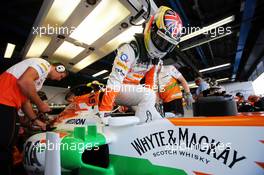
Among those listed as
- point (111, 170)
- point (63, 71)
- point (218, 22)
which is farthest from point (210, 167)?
point (218, 22)

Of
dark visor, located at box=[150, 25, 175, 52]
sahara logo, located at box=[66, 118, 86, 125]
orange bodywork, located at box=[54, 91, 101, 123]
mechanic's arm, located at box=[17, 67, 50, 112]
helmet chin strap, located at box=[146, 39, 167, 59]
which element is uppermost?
dark visor, located at box=[150, 25, 175, 52]

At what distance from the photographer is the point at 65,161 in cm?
79

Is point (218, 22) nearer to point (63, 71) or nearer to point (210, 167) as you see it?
point (63, 71)

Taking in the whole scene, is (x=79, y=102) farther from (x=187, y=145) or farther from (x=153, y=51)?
(x=187, y=145)

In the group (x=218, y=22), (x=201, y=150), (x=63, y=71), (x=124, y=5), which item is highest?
(x=218, y=22)

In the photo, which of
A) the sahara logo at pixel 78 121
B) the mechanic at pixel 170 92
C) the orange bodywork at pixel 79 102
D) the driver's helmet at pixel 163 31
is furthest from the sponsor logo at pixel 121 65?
the mechanic at pixel 170 92

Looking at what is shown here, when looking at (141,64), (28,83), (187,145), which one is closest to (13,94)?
(28,83)

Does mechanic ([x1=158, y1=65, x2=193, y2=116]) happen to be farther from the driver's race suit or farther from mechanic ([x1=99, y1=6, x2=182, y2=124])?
the driver's race suit

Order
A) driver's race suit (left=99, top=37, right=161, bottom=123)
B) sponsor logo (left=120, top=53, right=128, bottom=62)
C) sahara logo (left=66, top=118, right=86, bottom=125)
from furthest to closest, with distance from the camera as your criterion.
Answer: sahara logo (left=66, top=118, right=86, bottom=125) < sponsor logo (left=120, top=53, right=128, bottom=62) < driver's race suit (left=99, top=37, right=161, bottom=123)

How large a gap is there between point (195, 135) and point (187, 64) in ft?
18.8

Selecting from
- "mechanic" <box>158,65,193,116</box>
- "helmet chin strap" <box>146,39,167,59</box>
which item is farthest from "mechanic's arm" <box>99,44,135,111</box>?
"mechanic" <box>158,65,193,116</box>

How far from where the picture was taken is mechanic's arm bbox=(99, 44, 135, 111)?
1.19 m

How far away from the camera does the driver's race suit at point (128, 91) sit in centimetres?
118

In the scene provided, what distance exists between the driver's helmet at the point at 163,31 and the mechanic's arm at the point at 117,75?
192 millimetres
